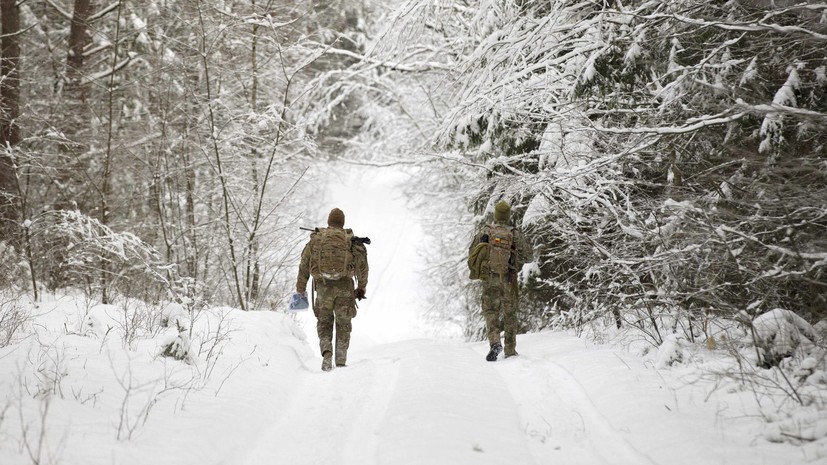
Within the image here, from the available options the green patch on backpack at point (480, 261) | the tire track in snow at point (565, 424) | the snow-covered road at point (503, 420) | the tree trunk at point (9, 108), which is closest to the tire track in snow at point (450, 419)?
the snow-covered road at point (503, 420)

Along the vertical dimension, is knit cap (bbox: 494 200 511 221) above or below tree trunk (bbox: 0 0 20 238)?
below

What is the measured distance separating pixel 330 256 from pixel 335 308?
0.67 metres

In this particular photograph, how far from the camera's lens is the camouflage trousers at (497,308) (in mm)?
7314

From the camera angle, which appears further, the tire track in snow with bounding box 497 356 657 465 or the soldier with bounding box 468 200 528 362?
the soldier with bounding box 468 200 528 362

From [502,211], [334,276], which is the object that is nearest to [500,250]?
[502,211]

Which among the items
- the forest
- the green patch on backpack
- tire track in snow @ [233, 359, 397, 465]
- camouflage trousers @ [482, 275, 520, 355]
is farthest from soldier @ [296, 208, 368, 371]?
the forest

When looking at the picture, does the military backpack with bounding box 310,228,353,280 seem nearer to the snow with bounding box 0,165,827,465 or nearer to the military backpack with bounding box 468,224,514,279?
the snow with bounding box 0,165,827,465

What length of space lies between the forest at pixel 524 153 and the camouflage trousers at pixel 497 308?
0.56 m

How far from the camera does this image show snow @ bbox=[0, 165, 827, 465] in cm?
354

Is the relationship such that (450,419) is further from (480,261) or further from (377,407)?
(480,261)

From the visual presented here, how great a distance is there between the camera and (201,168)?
43.4 feet

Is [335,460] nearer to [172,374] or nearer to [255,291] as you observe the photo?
[172,374]

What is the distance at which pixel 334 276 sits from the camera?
23.1ft

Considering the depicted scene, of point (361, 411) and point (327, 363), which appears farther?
point (327, 363)
